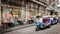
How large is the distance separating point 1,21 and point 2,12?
1202mm

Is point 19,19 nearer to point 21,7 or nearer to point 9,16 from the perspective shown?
point 21,7

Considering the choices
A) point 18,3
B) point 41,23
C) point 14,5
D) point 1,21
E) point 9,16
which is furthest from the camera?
point 18,3

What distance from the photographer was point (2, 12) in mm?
21703

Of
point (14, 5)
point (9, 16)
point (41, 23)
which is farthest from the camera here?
point (14, 5)

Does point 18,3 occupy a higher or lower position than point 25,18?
higher

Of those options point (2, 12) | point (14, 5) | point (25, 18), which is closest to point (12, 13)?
point (14, 5)

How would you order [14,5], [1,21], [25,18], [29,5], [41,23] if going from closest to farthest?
[41,23] < [1,21] < [14,5] < [25,18] < [29,5]

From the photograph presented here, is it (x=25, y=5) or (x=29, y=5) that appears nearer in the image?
(x=25, y=5)

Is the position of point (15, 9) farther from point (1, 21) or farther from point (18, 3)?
point (1, 21)

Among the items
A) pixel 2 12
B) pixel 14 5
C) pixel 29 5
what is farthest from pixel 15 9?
pixel 29 5

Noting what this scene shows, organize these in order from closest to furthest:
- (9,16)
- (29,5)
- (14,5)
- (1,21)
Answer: (1,21)
(9,16)
(14,5)
(29,5)

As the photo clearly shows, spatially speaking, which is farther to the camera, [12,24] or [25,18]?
[25,18]

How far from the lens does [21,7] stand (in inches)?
1124

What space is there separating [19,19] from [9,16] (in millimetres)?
4051
